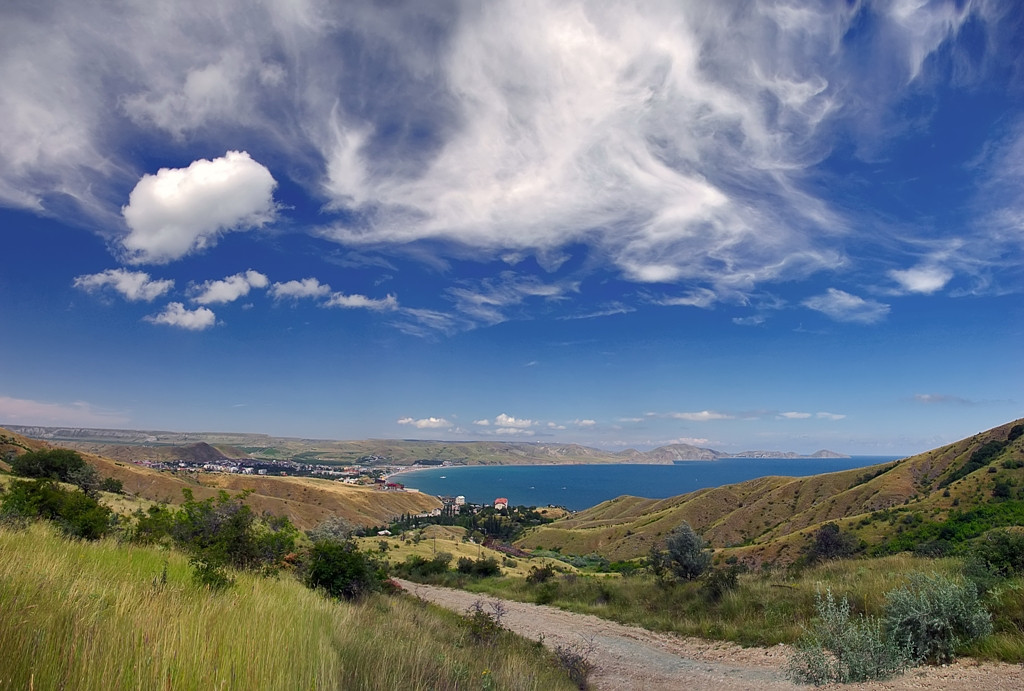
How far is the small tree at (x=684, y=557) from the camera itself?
2290 centimetres

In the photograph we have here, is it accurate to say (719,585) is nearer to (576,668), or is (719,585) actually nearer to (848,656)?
(576,668)

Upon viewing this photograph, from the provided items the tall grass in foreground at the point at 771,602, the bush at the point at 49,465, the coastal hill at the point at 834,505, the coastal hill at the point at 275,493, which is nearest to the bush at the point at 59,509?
the tall grass in foreground at the point at 771,602

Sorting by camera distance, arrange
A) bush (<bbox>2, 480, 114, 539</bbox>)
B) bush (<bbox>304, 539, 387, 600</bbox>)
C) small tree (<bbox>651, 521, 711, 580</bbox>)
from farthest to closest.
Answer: small tree (<bbox>651, 521, 711, 580</bbox>), bush (<bbox>304, 539, 387, 600</bbox>), bush (<bbox>2, 480, 114, 539</bbox>)

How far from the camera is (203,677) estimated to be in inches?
106

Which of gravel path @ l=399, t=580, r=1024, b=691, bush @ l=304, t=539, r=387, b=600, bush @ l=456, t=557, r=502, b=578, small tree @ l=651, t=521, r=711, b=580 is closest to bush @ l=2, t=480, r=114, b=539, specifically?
bush @ l=304, t=539, r=387, b=600

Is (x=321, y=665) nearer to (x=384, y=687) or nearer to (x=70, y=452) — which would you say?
(x=384, y=687)

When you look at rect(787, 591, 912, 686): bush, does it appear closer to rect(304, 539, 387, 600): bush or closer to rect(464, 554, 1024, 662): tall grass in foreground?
rect(464, 554, 1024, 662): tall grass in foreground

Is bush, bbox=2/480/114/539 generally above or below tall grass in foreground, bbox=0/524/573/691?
below

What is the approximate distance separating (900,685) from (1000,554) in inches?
254

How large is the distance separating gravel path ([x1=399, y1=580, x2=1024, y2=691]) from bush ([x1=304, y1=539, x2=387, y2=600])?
4.42m

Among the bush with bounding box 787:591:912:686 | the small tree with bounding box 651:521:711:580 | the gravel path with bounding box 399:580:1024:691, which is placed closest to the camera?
the gravel path with bounding box 399:580:1024:691

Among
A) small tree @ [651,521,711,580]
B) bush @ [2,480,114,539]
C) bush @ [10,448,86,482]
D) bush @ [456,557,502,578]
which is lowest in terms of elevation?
bush @ [456,557,502,578]

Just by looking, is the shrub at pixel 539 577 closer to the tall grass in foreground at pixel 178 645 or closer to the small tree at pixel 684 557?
the small tree at pixel 684 557

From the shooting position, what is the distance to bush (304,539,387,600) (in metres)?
12.1
